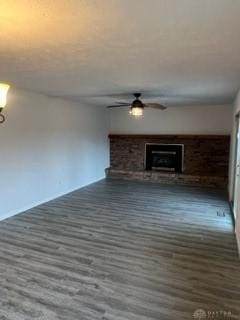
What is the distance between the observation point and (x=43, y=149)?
5176 mm

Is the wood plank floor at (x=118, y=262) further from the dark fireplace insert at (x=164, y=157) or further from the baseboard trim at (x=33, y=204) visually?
the dark fireplace insert at (x=164, y=157)

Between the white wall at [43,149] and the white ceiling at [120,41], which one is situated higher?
the white ceiling at [120,41]

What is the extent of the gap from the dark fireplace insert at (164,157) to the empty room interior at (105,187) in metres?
0.88

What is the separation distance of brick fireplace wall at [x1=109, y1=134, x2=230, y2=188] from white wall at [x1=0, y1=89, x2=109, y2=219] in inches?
37.9

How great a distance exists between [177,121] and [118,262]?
5262 mm

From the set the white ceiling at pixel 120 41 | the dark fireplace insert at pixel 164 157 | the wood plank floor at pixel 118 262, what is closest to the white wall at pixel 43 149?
the wood plank floor at pixel 118 262

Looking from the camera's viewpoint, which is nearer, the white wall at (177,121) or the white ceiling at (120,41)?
the white ceiling at (120,41)

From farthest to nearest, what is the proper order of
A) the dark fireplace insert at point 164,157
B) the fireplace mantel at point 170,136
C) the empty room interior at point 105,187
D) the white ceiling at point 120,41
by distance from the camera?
1. the dark fireplace insert at point 164,157
2. the fireplace mantel at point 170,136
3. the empty room interior at point 105,187
4. the white ceiling at point 120,41

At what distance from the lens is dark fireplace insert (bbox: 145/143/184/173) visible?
288 inches

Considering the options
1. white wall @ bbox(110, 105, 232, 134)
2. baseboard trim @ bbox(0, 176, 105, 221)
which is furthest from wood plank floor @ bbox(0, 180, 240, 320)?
white wall @ bbox(110, 105, 232, 134)

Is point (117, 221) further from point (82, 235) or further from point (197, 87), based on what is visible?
point (197, 87)

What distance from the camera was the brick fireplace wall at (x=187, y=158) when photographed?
269 inches

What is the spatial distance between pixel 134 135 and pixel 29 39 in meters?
5.79

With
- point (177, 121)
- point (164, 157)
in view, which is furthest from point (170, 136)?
point (164, 157)
